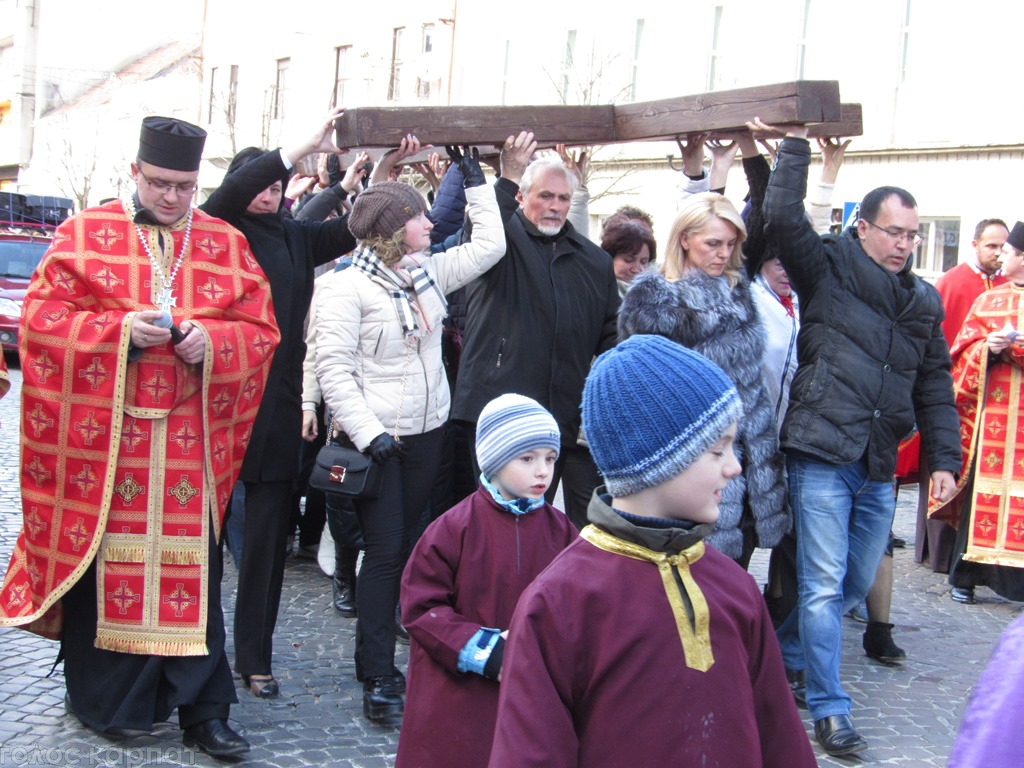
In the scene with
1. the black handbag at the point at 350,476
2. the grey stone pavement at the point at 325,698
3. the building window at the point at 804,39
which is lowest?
the grey stone pavement at the point at 325,698

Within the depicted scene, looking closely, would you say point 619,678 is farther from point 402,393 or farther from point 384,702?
point 402,393

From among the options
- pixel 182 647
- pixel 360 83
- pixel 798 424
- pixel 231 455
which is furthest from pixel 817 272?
pixel 360 83

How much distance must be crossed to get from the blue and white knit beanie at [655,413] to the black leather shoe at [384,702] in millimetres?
2692

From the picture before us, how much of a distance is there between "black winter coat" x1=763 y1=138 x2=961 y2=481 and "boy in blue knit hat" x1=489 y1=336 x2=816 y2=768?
102 inches

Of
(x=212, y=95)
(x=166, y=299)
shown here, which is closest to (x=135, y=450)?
(x=166, y=299)

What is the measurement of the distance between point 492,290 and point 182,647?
197cm

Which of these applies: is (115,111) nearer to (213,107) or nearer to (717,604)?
(213,107)

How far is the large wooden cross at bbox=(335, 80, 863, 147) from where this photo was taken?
5.07m

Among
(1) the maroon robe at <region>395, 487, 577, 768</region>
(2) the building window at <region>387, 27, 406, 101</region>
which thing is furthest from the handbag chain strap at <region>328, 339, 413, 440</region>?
(2) the building window at <region>387, 27, 406, 101</region>

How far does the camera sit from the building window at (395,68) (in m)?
31.3

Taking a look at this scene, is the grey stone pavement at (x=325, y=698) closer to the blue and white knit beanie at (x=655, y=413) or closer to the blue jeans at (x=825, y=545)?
the blue jeans at (x=825, y=545)

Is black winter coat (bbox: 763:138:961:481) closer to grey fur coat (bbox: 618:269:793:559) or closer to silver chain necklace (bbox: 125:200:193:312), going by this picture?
grey fur coat (bbox: 618:269:793:559)

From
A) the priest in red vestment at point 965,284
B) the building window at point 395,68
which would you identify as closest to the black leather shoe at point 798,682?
the priest in red vestment at point 965,284

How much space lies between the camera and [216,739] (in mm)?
4621
